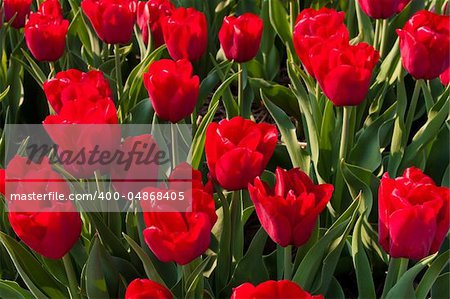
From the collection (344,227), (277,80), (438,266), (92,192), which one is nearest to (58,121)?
(92,192)

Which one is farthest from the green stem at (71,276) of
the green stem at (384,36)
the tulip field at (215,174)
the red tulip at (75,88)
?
the green stem at (384,36)

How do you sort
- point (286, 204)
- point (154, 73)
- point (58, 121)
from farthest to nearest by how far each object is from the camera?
point (154, 73)
point (58, 121)
point (286, 204)

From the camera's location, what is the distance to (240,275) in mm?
1054

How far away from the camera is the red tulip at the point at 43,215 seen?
0.82 m

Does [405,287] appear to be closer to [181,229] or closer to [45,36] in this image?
[181,229]

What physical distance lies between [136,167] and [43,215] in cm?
18

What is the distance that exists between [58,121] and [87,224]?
22 cm

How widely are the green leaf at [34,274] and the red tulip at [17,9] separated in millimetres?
720

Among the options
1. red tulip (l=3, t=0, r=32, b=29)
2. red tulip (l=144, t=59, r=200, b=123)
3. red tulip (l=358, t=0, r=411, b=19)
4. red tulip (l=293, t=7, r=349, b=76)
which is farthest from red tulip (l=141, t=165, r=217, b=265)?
red tulip (l=3, t=0, r=32, b=29)

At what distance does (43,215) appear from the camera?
820 millimetres

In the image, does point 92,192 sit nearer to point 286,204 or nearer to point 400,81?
point 286,204

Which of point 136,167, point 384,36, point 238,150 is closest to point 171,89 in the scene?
point 136,167

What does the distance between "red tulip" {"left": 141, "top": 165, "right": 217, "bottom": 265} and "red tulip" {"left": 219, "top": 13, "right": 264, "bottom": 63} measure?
52 cm

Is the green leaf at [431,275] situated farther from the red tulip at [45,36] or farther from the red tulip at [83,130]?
the red tulip at [45,36]
